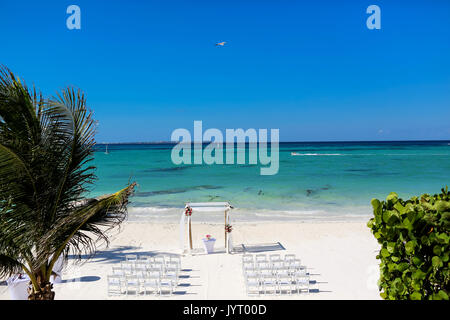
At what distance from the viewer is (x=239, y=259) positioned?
39.0ft

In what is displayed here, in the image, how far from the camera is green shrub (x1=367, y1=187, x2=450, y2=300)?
3199 mm

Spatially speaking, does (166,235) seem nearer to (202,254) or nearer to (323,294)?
(202,254)

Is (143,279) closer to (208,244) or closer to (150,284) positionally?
(150,284)

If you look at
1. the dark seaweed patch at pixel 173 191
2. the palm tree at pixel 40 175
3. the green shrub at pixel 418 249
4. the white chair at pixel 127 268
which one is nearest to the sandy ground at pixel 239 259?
the white chair at pixel 127 268

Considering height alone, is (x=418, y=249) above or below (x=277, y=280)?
above

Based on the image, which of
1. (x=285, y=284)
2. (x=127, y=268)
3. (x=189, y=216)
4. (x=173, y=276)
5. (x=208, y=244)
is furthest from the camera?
(x=189, y=216)

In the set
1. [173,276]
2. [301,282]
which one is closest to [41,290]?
[173,276]

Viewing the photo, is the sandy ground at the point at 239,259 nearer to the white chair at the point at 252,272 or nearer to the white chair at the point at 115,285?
the white chair at the point at 115,285

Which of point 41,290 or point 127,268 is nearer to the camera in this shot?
point 41,290

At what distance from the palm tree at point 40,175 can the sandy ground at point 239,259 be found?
4907mm

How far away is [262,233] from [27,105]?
13.3 m

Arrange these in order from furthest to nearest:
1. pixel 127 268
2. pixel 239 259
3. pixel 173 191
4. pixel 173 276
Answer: pixel 173 191 → pixel 239 259 → pixel 127 268 → pixel 173 276

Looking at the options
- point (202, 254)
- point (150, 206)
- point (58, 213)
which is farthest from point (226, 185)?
point (58, 213)

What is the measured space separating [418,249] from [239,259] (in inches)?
363
